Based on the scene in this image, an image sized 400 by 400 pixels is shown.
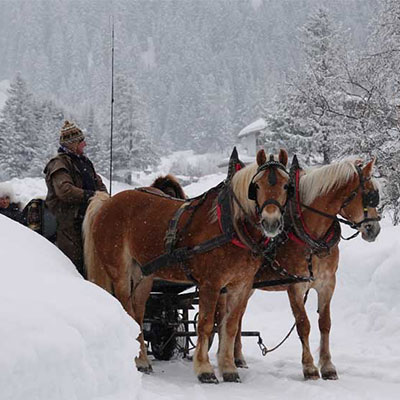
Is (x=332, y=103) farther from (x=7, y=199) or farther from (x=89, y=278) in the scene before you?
(x=89, y=278)

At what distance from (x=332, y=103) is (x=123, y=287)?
19.9 m

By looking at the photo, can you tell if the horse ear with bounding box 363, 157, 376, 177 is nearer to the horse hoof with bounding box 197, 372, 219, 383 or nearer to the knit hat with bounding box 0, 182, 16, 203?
the horse hoof with bounding box 197, 372, 219, 383

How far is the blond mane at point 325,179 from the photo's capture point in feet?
18.6

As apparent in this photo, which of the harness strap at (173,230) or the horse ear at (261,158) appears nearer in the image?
the horse ear at (261,158)

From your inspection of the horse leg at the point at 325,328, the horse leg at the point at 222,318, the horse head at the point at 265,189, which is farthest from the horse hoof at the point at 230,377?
the horse head at the point at 265,189

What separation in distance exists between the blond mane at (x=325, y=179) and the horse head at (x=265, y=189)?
0.37m

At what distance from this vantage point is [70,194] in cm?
637

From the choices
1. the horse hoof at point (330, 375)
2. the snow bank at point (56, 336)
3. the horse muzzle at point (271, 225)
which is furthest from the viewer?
the horse hoof at point (330, 375)

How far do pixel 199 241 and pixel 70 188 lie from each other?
1.52 m

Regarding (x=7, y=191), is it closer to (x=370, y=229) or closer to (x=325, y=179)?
(x=325, y=179)

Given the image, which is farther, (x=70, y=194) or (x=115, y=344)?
(x=70, y=194)

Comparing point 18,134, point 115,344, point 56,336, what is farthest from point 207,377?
point 18,134

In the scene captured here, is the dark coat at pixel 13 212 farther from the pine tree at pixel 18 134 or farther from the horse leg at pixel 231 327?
the pine tree at pixel 18 134

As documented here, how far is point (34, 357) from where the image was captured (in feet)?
7.84
